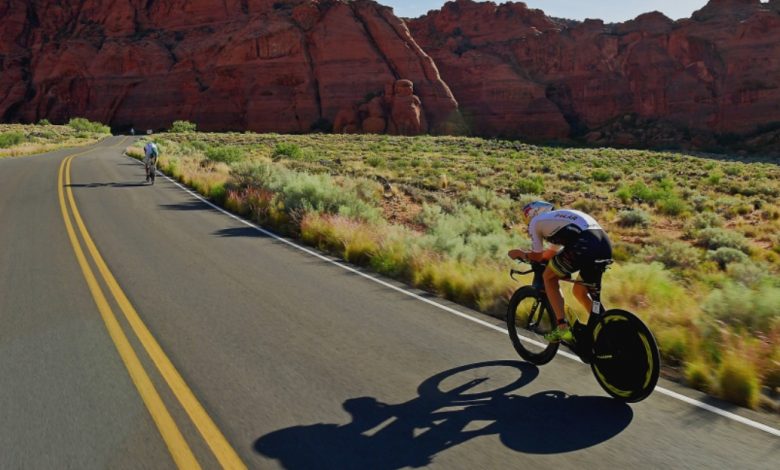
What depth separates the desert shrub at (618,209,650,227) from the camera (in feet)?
59.0

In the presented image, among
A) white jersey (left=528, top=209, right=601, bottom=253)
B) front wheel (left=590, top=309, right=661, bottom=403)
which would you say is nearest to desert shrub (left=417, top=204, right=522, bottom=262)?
white jersey (left=528, top=209, right=601, bottom=253)

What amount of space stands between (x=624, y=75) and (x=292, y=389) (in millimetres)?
117899

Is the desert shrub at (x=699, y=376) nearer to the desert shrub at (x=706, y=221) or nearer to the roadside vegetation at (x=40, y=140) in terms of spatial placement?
the desert shrub at (x=706, y=221)

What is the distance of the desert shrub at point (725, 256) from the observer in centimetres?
1345

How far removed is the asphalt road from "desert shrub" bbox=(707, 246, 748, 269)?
920 cm

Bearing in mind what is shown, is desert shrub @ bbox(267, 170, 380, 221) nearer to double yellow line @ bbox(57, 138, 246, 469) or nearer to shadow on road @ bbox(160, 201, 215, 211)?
shadow on road @ bbox(160, 201, 215, 211)

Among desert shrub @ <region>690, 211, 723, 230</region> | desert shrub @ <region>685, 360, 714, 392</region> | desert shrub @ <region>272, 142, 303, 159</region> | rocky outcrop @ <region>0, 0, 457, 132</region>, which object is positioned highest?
rocky outcrop @ <region>0, 0, 457, 132</region>

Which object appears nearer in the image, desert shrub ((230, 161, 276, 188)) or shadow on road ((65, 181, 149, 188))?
desert shrub ((230, 161, 276, 188))

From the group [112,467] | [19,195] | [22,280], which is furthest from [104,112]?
[112,467]

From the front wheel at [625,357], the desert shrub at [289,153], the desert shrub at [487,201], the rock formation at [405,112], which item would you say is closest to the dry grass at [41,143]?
the desert shrub at [289,153]

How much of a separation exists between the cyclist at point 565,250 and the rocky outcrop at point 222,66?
8769 centimetres

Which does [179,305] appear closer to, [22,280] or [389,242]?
[22,280]

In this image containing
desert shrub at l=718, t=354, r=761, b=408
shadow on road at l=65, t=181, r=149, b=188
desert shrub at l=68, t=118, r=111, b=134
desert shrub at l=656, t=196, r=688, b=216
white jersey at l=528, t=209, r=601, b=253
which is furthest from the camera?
desert shrub at l=68, t=118, r=111, b=134

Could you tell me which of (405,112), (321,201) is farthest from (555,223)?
(405,112)
